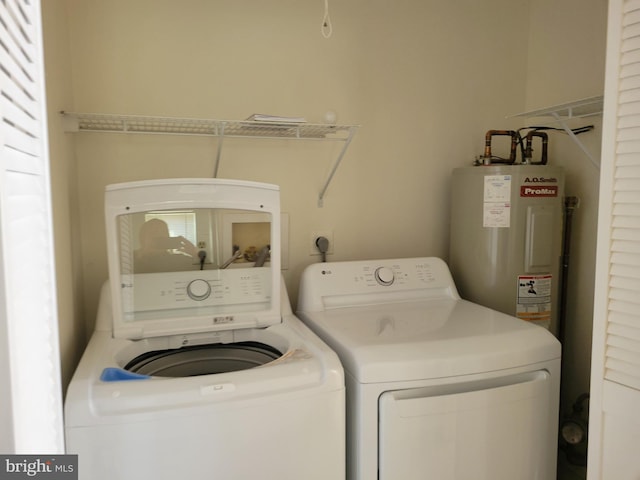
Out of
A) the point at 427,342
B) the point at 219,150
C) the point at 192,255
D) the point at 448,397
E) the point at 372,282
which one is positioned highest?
the point at 219,150

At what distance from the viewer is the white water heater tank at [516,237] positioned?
6.44ft

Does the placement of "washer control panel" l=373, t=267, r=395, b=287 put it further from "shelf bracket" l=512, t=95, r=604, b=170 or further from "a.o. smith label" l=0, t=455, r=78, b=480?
"a.o. smith label" l=0, t=455, r=78, b=480

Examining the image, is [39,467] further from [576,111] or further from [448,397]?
[576,111]

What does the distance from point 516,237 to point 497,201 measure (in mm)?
165

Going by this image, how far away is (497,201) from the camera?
1984 mm

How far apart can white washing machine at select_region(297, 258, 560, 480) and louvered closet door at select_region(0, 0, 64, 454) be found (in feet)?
2.63

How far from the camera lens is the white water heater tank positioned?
1.96 m

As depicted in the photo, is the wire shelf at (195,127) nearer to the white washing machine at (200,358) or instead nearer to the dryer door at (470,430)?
the white washing machine at (200,358)

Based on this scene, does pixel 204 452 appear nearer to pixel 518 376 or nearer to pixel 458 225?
pixel 518 376

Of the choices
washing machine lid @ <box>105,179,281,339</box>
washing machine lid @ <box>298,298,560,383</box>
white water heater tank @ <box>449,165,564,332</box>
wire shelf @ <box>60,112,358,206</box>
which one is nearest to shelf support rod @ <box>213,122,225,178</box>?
wire shelf @ <box>60,112,358,206</box>

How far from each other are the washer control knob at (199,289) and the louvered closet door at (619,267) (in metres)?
1.18

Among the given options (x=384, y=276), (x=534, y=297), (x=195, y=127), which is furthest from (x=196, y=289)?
(x=534, y=297)

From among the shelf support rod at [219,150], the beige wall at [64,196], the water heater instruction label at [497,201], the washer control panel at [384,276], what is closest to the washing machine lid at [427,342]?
the washer control panel at [384,276]

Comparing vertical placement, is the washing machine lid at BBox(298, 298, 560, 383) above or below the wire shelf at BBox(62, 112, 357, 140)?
below
